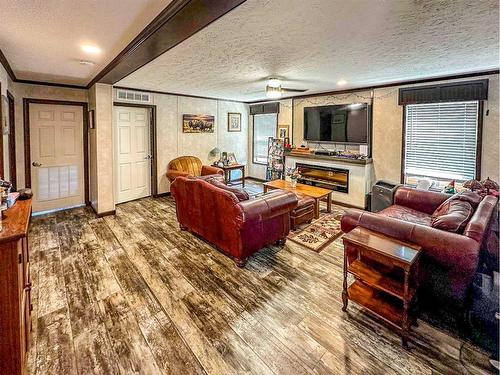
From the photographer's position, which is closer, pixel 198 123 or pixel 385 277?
pixel 385 277

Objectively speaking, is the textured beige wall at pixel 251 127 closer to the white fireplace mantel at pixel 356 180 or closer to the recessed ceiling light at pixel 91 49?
the white fireplace mantel at pixel 356 180

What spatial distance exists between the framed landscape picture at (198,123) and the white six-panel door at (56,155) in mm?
2190

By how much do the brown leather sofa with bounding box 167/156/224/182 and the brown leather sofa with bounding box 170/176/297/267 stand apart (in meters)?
2.35

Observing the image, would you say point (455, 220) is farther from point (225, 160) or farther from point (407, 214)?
point (225, 160)

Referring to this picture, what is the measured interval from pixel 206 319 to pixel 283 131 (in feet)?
18.6

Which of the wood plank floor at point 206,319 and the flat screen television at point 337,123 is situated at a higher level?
the flat screen television at point 337,123

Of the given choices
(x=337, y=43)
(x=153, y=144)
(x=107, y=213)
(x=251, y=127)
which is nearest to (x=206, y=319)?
(x=337, y=43)

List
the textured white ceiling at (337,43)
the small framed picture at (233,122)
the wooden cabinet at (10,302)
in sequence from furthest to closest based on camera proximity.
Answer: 1. the small framed picture at (233,122)
2. the textured white ceiling at (337,43)
3. the wooden cabinet at (10,302)

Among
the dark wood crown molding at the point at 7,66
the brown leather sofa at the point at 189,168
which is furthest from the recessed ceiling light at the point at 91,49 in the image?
the brown leather sofa at the point at 189,168

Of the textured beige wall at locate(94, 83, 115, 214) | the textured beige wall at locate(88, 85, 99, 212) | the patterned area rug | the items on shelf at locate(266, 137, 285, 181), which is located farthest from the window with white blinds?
the textured beige wall at locate(88, 85, 99, 212)

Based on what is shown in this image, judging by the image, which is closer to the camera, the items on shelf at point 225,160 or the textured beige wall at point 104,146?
the textured beige wall at point 104,146

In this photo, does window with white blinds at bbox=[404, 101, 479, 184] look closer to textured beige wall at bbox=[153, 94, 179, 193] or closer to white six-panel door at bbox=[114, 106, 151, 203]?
textured beige wall at bbox=[153, 94, 179, 193]

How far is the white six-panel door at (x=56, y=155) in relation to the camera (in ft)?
15.7

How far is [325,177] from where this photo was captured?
603 centimetres
